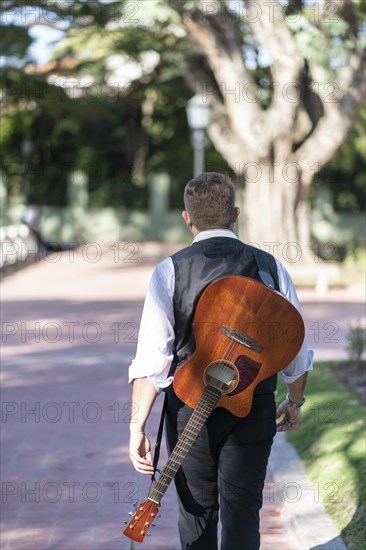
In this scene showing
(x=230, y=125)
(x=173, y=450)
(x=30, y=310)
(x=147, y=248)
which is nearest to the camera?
(x=173, y=450)

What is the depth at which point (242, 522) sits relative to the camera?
3852 mm

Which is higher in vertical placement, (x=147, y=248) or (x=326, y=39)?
(x=326, y=39)

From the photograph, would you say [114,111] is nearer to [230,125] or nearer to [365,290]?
[230,125]

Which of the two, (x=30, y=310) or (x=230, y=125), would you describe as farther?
(x=230, y=125)

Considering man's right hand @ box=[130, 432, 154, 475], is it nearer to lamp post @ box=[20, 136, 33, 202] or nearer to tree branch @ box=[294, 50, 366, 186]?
tree branch @ box=[294, 50, 366, 186]

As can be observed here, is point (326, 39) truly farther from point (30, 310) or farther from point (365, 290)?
point (30, 310)

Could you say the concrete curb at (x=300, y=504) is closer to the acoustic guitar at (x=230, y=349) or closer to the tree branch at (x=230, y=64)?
the acoustic guitar at (x=230, y=349)

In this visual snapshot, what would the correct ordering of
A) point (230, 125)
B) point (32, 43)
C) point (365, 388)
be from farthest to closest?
point (32, 43)
point (230, 125)
point (365, 388)

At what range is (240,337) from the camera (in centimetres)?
368

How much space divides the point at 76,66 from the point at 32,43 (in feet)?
9.00

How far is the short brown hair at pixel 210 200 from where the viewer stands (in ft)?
12.7

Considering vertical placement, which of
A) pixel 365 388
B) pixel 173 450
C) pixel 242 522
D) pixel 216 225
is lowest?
pixel 365 388

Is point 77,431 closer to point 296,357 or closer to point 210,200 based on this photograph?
point 296,357

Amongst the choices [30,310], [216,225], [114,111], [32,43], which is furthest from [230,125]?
[216,225]
